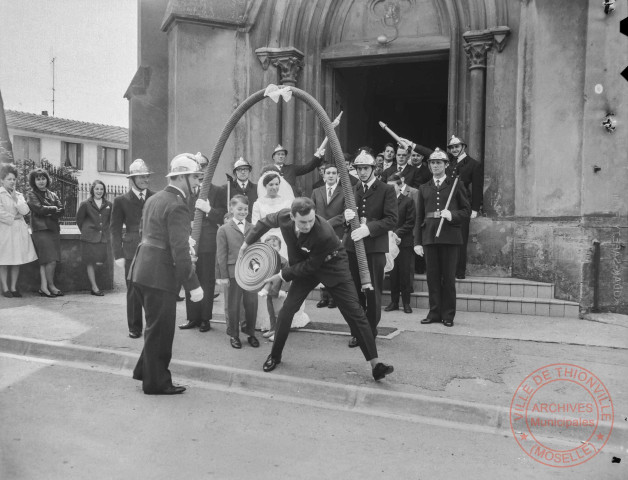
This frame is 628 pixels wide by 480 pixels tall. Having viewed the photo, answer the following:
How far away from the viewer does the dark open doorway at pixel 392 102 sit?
13.9m

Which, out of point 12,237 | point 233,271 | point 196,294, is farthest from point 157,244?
point 12,237

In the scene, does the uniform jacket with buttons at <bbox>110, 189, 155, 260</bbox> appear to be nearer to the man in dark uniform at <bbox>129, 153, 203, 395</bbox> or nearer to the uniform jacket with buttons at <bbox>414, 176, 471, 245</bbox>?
the man in dark uniform at <bbox>129, 153, 203, 395</bbox>

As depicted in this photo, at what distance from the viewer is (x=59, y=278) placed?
35.8ft

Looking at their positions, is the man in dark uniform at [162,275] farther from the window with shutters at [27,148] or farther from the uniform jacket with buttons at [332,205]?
the window with shutters at [27,148]

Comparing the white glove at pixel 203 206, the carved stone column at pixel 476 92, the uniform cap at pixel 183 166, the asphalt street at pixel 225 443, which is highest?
the carved stone column at pixel 476 92

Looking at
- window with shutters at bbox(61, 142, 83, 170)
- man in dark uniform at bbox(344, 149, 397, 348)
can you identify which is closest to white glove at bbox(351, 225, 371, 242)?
man in dark uniform at bbox(344, 149, 397, 348)

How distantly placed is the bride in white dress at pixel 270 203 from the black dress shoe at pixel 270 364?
70.0 inches

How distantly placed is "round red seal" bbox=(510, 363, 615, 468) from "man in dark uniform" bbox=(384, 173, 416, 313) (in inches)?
140

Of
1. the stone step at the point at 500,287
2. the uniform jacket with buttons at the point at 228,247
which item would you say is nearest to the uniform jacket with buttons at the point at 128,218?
the uniform jacket with buttons at the point at 228,247

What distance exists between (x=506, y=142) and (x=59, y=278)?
25.4 ft

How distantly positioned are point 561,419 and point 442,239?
3737 millimetres

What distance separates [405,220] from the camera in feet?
30.6

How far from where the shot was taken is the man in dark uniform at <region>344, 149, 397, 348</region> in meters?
7.16

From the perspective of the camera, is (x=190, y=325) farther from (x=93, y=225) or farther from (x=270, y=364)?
(x=93, y=225)
